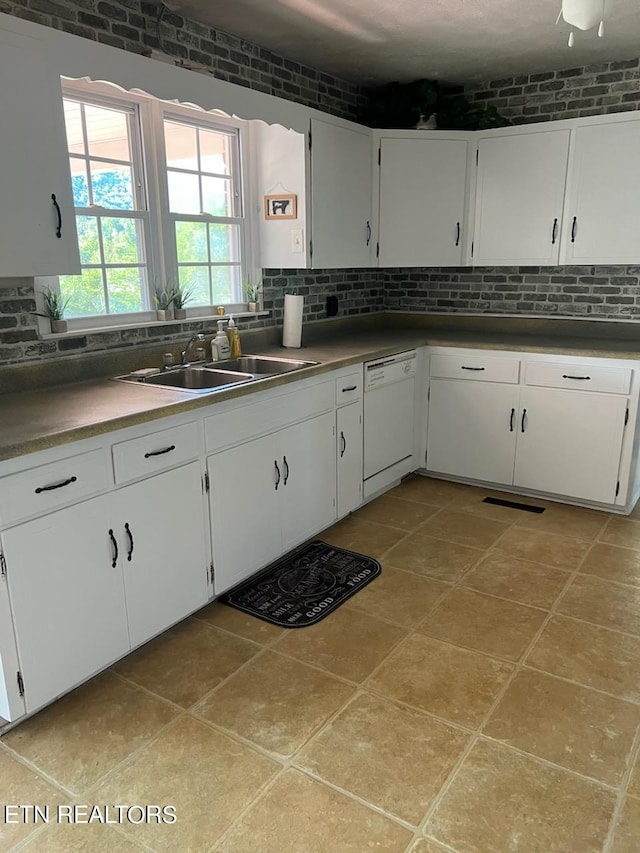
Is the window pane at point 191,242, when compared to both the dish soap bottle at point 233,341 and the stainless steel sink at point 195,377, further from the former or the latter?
the stainless steel sink at point 195,377

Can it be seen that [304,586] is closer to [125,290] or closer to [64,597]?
[64,597]

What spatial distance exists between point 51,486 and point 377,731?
127cm

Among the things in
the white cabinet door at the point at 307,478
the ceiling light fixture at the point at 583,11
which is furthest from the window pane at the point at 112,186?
the ceiling light fixture at the point at 583,11

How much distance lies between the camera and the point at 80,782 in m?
1.79

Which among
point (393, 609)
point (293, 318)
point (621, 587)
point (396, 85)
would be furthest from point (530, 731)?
point (396, 85)

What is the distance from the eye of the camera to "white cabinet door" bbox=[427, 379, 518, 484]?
12.6 ft

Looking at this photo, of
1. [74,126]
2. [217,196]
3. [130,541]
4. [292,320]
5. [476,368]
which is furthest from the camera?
[476,368]

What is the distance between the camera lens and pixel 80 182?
107 inches

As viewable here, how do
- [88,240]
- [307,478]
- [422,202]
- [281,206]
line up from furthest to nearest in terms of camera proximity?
[422,202], [281,206], [307,478], [88,240]

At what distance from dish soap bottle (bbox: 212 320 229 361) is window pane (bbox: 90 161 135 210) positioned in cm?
71

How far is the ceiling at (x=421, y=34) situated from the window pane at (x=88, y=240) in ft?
3.45

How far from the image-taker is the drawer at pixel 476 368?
3762mm

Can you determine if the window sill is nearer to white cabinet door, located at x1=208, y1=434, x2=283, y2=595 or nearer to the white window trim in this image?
the white window trim

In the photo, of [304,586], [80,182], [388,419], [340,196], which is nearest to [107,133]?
[80,182]
